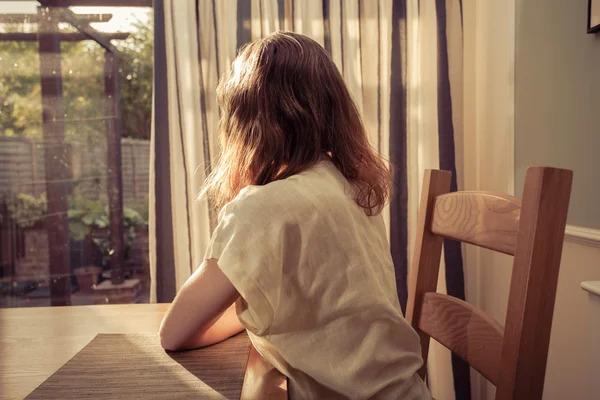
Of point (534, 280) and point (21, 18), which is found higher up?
point (21, 18)

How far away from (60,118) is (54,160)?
20 centimetres

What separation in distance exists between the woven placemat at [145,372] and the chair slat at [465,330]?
0.40m

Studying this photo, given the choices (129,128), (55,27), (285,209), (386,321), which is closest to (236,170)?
(285,209)

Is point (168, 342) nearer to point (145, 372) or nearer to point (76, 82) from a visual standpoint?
point (145, 372)

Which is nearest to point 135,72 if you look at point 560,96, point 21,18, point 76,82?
point 76,82

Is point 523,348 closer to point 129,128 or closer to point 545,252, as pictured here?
point 545,252

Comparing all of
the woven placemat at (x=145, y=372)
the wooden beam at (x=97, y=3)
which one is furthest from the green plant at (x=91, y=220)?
the woven placemat at (x=145, y=372)

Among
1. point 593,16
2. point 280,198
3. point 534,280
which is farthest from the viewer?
point 593,16

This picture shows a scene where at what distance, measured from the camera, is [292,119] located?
101 cm

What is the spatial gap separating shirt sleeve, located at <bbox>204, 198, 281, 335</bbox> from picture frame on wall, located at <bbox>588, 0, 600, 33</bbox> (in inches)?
53.1

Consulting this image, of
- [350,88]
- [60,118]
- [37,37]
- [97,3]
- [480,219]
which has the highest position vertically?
[97,3]

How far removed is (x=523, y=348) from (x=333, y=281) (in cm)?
30

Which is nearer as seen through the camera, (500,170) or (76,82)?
(500,170)

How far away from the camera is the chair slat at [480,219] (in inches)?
33.0
